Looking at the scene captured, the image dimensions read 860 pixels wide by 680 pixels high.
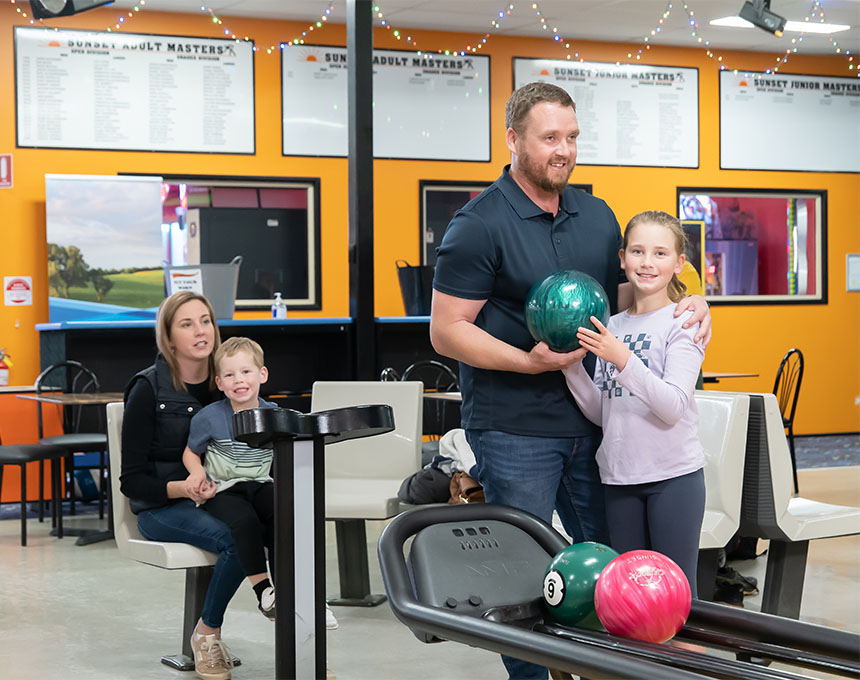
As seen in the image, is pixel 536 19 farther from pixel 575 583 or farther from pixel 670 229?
pixel 575 583

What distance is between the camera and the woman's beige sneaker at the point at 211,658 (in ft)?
10.8

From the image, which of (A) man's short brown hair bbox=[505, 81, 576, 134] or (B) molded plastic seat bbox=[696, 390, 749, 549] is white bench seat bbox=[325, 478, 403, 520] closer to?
(B) molded plastic seat bbox=[696, 390, 749, 549]

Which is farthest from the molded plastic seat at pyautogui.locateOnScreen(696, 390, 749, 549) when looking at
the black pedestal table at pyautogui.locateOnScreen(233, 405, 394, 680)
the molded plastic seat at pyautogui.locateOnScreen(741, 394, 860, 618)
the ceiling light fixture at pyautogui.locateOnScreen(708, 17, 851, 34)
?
the ceiling light fixture at pyautogui.locateOnScreen(708, 17, 851, 34)

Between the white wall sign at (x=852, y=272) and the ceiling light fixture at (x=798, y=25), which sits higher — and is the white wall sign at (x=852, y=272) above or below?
below

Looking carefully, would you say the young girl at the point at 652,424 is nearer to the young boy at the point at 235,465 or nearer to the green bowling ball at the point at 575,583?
the green bowling ball at the point at 575,583

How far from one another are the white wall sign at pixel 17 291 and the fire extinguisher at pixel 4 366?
318 millimetres

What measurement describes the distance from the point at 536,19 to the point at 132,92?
3.00 meters

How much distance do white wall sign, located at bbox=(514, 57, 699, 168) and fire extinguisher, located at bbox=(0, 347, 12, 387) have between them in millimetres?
4323

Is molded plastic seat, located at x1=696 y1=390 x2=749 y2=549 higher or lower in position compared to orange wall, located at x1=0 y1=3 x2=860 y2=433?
lower

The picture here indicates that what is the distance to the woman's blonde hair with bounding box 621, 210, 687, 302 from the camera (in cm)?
237

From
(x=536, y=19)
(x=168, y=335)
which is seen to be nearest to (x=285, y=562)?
(x=168, y=335)

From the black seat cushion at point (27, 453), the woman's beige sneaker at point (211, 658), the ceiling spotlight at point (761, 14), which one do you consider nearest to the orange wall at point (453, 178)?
the black seat cushion at point (27, 453)

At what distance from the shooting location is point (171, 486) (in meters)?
3.31

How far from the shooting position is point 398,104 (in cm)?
856
